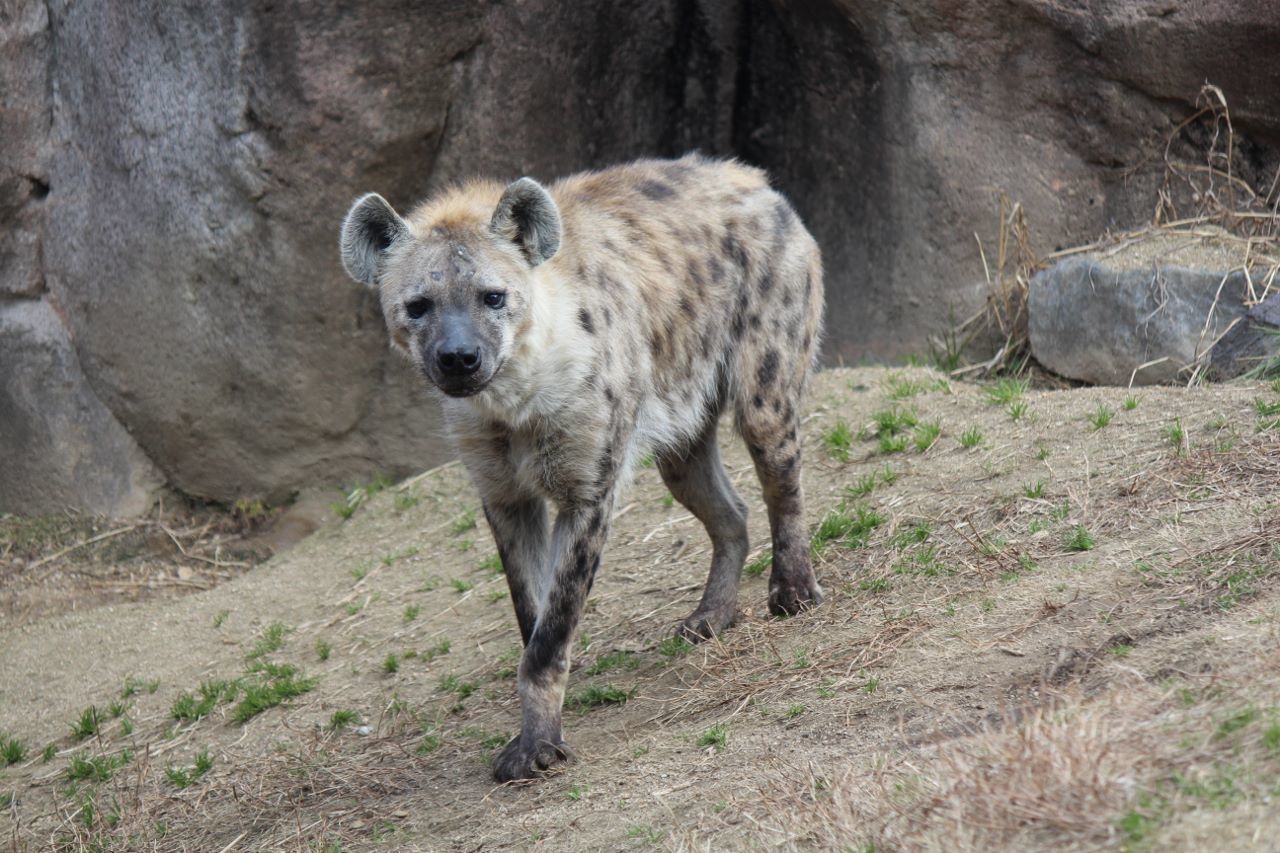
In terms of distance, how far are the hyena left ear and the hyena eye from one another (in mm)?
296

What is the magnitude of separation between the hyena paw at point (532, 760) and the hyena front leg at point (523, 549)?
0.38m

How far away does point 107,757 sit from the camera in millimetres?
4660

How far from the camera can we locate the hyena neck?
3.79 meters

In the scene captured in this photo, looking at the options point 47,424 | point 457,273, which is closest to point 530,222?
point 457,273

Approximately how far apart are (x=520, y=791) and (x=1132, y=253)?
12.8 ft

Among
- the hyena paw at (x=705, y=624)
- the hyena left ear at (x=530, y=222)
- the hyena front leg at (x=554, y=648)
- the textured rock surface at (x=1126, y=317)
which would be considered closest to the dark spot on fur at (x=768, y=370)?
the hyena paw at (x=705, y=624)

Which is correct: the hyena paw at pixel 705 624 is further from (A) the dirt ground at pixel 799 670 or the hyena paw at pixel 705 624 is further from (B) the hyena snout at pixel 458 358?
(B) the hyena snout at pixel 458 358

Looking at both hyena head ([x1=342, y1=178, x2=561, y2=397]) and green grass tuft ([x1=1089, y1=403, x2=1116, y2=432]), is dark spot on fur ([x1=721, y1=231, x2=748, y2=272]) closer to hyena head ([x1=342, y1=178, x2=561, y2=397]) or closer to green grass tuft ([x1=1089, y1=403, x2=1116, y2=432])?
hyena head ([x1=342, y1=178, x2=561, y2=397])

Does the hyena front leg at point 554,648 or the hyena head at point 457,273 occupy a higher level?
the hyena head at point 457,273

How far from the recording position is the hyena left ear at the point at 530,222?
3822 mm

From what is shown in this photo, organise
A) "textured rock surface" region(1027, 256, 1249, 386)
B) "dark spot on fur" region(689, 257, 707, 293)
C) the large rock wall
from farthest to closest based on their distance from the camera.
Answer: the large rock wall → "textured rock surface" region(1027, 256, 1249, 386) → "dark spot on fur" region(689, 257, 707, 293)

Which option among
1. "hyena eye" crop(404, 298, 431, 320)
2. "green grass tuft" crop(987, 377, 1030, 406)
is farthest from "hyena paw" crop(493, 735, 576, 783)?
"green grass tuft" crop(987, 377, 1030, 406)

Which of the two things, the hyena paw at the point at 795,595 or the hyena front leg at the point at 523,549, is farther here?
the hyena paw at the point at 795,595

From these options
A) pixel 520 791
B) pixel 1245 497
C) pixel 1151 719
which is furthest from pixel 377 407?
pixel 1151 719
